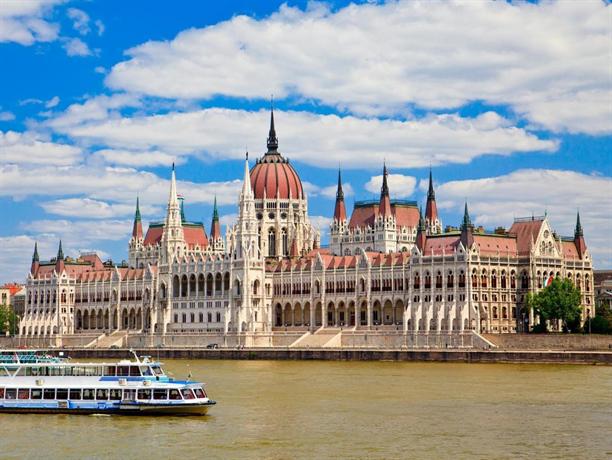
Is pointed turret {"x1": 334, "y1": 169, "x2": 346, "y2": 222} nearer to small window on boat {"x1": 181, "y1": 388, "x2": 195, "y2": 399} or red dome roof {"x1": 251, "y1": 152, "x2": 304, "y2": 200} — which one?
red dome roof {"x1": 251, "y1": 152, "x2": 304, "y2": 200}

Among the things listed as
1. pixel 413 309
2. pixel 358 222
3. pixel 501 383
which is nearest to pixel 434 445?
pixel 501 383

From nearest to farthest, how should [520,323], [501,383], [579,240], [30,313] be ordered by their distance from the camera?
[501,383], [520,323], [579,240], [30,313]

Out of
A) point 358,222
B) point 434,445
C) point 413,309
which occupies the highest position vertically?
point 358,222

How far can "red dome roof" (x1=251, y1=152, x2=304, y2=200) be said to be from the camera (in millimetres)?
175625

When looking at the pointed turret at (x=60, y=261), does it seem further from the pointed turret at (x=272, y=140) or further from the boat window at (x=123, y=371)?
the boat window at (x=123, y=371)

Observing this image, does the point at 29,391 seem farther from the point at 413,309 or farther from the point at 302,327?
the point at 302,327

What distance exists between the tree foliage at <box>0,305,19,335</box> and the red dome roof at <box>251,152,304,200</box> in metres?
43.7

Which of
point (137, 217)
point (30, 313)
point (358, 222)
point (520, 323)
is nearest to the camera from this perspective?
point (520, 323)

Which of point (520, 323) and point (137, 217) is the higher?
point (137, 217)

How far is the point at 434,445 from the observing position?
5666cm

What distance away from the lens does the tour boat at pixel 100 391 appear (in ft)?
221

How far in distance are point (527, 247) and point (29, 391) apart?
7983 centimetres

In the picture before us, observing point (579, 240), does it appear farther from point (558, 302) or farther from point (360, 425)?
point (360, 425)

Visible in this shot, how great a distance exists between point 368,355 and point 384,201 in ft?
139
